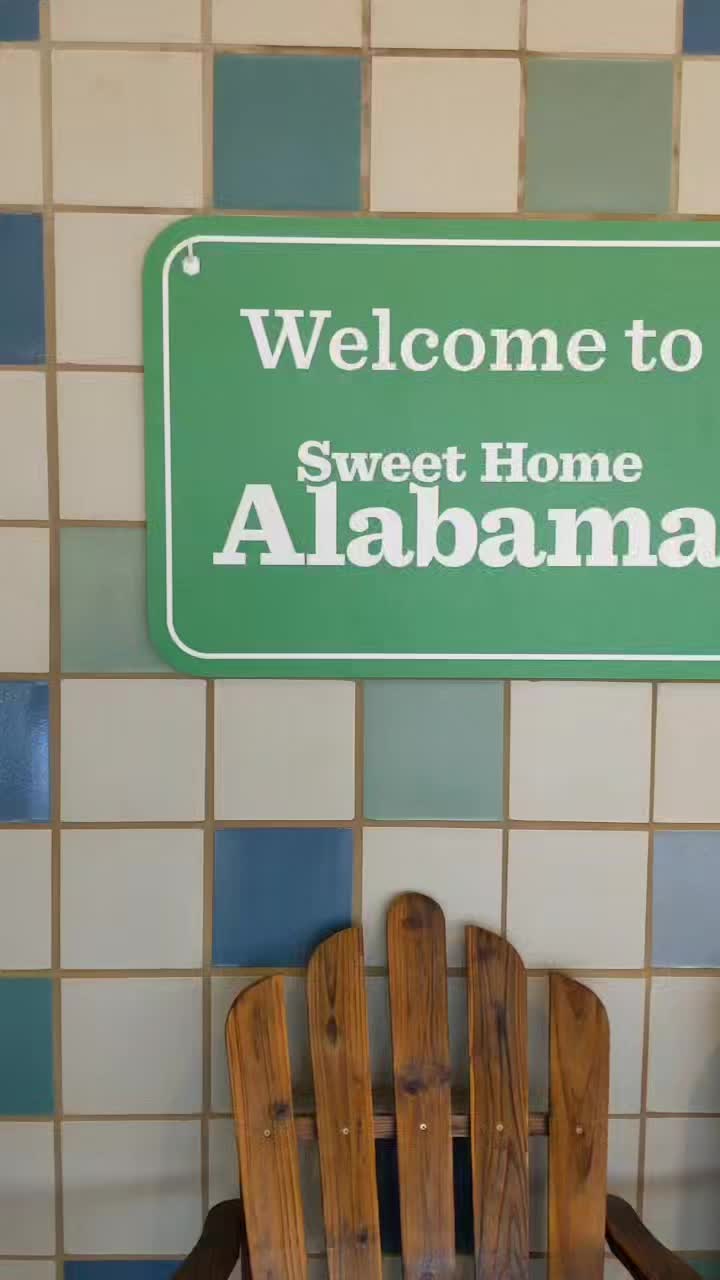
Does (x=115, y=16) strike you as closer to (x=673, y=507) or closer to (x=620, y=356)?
(x=620, y=356)

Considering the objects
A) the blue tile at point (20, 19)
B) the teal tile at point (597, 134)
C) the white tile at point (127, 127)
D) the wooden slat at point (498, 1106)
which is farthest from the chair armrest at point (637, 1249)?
the blue tile at point (20, 19)

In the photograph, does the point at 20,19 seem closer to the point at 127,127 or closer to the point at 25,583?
the point at 127,127

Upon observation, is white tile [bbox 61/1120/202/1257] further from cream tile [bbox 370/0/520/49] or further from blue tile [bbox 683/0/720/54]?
blue tile [bbox 683/0/720/54]

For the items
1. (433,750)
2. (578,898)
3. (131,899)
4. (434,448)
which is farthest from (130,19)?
(578,898)

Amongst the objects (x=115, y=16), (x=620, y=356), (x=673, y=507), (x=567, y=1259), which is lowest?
(x=567, y=1259)

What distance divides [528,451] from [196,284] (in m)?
0.44

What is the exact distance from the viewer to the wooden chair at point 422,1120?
1.09 m

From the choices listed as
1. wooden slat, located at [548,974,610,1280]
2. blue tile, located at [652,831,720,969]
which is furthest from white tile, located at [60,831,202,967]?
blue tile, located at [652,831,720,969]

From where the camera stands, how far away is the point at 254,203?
1.11 metres

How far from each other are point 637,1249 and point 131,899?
2.33ft

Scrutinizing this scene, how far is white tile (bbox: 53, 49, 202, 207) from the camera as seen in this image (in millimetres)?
1104

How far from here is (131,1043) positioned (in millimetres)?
1189

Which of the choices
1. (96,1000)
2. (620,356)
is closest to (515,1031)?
(96,1000)

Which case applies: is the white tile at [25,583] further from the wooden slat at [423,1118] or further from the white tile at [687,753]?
the white tile at [687,753]
